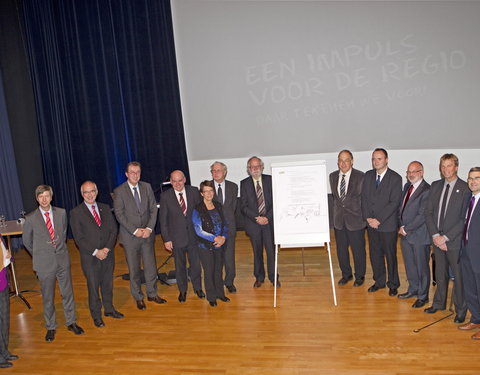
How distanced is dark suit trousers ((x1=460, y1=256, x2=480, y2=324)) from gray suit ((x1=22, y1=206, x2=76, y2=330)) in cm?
395

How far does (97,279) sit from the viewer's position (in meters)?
5.11

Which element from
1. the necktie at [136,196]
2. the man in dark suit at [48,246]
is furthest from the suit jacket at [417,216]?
the man in dark suit at [48,246]

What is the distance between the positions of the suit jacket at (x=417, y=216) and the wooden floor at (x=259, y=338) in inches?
30.0

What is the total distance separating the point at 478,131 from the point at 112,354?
19.7ft

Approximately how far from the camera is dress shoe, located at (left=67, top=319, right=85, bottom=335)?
4977 millimetres

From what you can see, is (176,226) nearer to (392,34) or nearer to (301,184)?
(301,184)

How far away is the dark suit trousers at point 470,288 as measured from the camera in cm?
440

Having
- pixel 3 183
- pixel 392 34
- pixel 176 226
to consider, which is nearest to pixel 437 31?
pixel 392 34

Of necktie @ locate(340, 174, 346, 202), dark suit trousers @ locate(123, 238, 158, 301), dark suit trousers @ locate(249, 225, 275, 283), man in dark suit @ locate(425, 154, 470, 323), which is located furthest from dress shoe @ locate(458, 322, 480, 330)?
dark suit trousers @ locate(123, 238, 158, 301)

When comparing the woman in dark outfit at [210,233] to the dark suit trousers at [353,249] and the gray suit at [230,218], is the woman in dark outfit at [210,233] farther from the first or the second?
the dark suit trousers at [353,249]

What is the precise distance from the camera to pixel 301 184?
5316 millimetres

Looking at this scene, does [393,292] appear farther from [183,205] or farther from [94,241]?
[94,241]

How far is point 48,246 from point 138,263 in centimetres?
115

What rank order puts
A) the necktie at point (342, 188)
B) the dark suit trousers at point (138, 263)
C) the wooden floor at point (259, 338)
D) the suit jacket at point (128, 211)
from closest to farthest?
the wooden floor at point (259, 338) < the suit jacket at point (128, 211) < the dark suit trousers at point (138, 263) < the necktie at point (342, 188)
